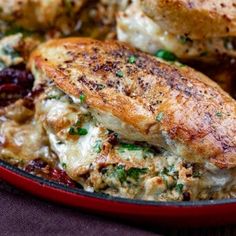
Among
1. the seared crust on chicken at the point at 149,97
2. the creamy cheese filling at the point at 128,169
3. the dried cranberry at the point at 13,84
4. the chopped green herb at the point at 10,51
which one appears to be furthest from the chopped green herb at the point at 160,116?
the chopped green herb at the point at 10,51

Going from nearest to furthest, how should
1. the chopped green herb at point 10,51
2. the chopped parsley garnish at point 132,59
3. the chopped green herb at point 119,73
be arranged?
1. the chopped green herb at point 119,73
2. the chopped parsley garnish at point 132,59
3. the chopped green herb at point 10,51

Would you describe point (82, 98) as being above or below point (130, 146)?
above

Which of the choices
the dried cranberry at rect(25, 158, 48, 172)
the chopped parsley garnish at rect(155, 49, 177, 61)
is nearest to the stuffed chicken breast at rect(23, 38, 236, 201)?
the dried cranberry at rect(25, 158, 48, 172)

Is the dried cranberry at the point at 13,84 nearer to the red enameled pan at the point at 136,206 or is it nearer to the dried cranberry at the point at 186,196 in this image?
the red enameled pan at the point at 136,206

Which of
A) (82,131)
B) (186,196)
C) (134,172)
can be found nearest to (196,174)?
(186,196)

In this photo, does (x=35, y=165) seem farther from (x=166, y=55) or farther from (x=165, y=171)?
(x=166, y=55)

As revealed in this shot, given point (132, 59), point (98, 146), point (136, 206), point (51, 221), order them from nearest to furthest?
point (136, 206) < point (51, 221) < point (98, 146) < point (132, 59)
